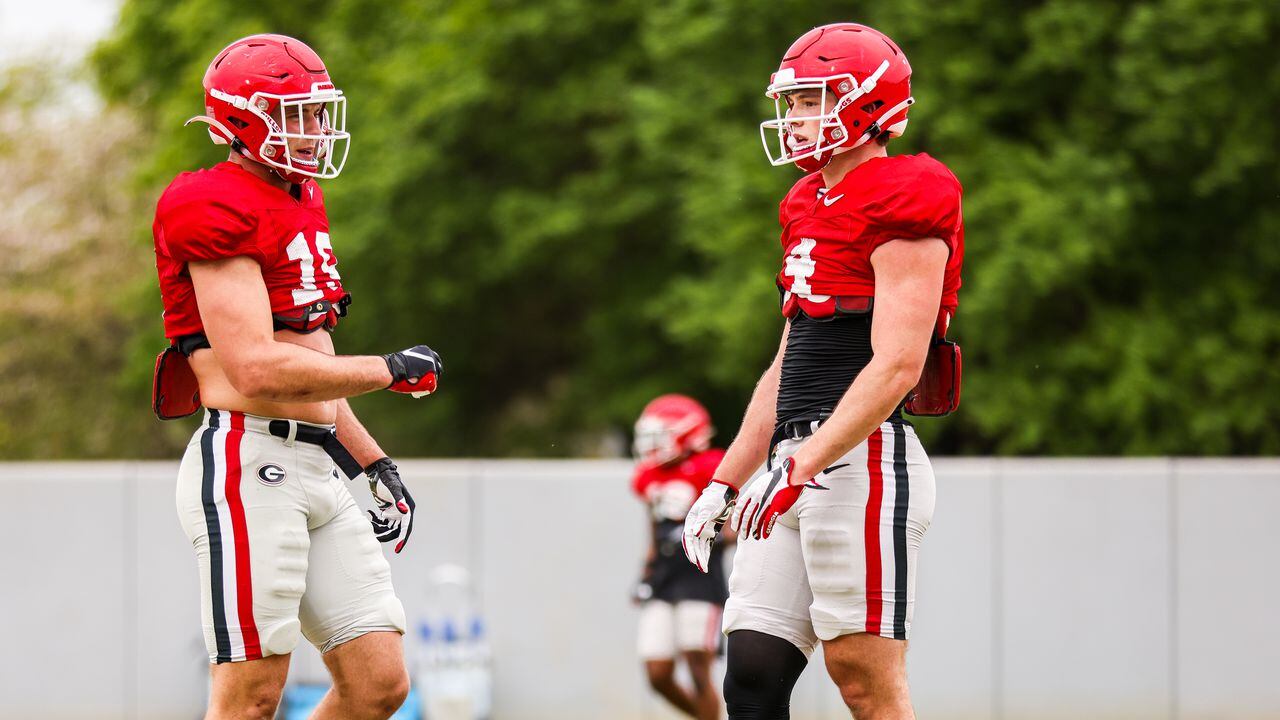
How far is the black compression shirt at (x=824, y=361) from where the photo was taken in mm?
3590

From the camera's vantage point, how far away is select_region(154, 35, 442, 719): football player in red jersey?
3516mm

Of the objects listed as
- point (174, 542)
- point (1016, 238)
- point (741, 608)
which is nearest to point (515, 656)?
Answer: point (174, 542)

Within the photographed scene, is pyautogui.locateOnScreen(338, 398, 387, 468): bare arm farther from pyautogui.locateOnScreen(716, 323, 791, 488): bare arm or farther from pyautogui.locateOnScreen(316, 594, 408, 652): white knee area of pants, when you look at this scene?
pyautogui.locateOnScreen(716, 323, 791, 488): bare arm

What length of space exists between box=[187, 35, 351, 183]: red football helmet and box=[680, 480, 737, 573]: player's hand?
1.20 metres

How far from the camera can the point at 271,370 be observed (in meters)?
3.50

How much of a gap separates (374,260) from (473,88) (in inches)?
92.3

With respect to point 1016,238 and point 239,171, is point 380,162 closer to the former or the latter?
point 1016,238

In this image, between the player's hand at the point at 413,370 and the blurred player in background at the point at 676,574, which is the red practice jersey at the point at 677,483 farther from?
the player's hand at the point at 413,370

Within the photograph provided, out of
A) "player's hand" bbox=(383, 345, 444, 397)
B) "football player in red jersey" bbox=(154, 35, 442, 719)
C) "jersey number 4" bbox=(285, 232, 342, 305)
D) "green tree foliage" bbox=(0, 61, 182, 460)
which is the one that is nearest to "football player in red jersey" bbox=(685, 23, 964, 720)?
"player's hand" bbox=(383, 345, 444, 397)

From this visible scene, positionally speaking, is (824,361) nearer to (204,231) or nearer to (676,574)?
(204,231)

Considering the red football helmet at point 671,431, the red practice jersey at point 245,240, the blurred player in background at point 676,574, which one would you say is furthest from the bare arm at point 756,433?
the red football helmet at point 671,431

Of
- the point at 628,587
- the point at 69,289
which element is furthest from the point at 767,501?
the point at 69,289

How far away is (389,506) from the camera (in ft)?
13.3

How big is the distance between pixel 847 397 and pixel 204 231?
4.91 ft
